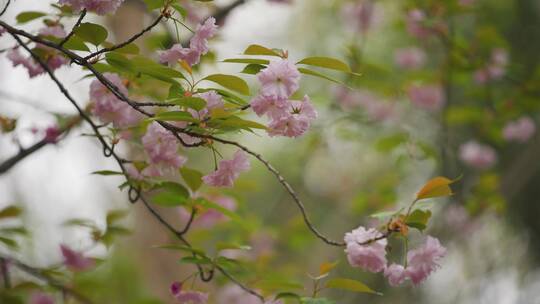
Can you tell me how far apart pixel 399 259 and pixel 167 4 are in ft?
8.41

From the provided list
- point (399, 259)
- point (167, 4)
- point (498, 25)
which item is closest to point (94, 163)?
point (399, 259)

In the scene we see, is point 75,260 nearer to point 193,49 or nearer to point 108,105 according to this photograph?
point 108,105

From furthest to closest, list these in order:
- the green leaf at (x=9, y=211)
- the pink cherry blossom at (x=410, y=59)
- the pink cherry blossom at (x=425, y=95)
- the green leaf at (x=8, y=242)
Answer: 1. the pink cherry blossom at (x=410, y=59)
2. the pink cherry blossom at (x=425, y=95)
3. the green leaf at (x=9, y=211)
4. the green leaf at (x=8, y=242)

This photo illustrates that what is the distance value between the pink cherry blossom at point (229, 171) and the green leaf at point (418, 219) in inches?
10.8

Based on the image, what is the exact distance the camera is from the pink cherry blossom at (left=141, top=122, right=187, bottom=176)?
3.53ft

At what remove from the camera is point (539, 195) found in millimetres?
3488

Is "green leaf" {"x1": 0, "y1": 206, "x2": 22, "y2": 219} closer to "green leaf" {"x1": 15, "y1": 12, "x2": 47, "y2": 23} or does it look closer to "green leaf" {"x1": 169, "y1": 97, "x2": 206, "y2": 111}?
"green leaf" {"x1": 15, "y1": 12, "x2": 47, "y2": 23}

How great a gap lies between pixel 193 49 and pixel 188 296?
1.51 ft

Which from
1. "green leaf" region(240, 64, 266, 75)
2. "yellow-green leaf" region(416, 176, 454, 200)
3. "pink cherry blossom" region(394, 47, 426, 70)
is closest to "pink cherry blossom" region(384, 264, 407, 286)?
"yellow-green leaf" region(416, 176, 454, 200)

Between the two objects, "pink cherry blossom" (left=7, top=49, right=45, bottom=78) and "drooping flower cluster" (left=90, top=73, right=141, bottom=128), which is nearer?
"drooping flower cluster" (left=90, top=73, right=141, bottom=128)

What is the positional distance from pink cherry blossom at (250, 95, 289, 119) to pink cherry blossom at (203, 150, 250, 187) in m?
→ 0.12

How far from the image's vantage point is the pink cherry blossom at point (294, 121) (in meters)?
0.94

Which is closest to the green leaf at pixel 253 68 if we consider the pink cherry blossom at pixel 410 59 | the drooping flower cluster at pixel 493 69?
the drooping flower cluster at pixel 493 69

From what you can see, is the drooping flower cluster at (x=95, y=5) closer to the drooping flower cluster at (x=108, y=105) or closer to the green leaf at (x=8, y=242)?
the drooping flower cluster at (x=108, y=105)
